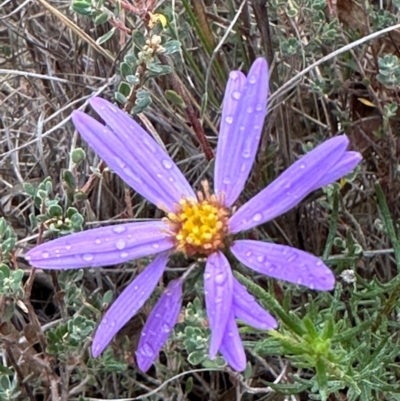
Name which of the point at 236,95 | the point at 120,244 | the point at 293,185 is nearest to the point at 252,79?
the point at 236,95

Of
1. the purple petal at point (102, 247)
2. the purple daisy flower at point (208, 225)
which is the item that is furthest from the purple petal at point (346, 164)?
the purple petal at point (102, 247)

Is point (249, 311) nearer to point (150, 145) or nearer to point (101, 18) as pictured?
point (150, 145)

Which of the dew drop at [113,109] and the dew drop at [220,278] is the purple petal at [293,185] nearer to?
the dew drop at [220,278]

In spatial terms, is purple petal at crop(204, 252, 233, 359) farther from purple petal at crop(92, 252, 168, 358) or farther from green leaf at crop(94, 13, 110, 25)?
green leaf at crop(94, 13, 110, 25)

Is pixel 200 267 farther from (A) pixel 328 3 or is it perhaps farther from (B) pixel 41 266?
(A) pixel 328 3

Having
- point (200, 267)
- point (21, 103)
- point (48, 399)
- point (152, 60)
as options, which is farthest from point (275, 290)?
point (21, 103)
